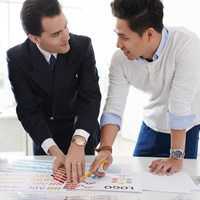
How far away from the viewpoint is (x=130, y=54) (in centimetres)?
122

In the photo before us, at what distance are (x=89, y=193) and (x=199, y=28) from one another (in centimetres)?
247

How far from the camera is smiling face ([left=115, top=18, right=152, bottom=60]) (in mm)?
1166

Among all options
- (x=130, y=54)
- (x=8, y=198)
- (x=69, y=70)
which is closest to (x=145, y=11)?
(x=130, y=54)

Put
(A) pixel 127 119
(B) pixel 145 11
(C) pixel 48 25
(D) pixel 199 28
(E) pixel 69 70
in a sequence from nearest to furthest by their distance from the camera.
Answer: (B) pixel 145 11, (C) pixel 48 25, (E) pixel 69 70, (D) pixel 199 28, (A) pixel 127 119

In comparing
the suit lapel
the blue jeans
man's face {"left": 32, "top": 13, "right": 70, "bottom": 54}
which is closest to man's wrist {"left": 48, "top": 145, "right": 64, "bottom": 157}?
the suit lapel

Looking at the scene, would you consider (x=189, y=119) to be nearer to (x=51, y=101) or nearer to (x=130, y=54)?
(x=130, y=54)

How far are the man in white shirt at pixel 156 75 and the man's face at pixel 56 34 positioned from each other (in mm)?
223

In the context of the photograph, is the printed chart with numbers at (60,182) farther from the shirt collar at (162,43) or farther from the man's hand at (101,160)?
the shirt collar at (162,43)

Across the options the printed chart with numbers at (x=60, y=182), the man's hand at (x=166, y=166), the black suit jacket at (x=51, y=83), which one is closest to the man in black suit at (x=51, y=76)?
the black suit jacket at (x=51, y=83)

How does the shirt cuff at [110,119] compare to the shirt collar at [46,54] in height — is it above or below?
below

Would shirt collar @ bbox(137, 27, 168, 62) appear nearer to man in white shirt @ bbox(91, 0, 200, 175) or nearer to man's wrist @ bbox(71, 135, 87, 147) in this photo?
man in white shirt @ bbox(91, 0, 200, 175)

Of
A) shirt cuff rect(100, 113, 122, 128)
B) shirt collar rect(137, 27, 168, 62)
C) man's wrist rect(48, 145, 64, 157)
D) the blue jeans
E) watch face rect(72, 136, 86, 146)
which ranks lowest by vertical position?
the blue jeans

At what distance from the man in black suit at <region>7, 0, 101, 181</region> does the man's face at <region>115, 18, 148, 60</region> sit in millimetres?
211

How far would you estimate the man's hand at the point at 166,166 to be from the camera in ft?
3.70
